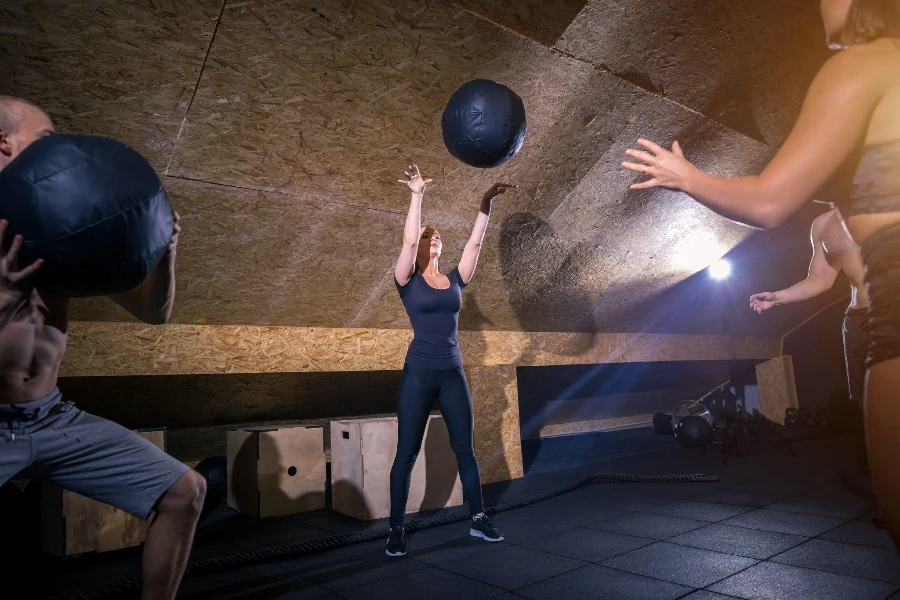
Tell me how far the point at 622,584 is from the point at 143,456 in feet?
6.99

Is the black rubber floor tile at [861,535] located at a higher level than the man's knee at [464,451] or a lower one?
lower

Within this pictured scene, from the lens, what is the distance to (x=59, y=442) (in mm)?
1684

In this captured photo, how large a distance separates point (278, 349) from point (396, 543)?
2.11 metres

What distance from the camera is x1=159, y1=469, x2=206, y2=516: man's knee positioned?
1.79 meters

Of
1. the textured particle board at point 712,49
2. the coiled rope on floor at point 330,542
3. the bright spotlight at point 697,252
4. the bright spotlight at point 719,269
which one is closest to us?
the coiled rope on floor at point 330,542

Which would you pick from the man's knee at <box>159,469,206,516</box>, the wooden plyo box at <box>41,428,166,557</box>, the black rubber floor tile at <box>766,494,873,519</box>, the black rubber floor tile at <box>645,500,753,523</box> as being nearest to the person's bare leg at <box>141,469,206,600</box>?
the man's knee at <box>159,469,206,516</box>

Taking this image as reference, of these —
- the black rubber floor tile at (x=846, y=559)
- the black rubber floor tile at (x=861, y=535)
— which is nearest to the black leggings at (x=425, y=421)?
the black rubber floor tile at (x=846, y=559)

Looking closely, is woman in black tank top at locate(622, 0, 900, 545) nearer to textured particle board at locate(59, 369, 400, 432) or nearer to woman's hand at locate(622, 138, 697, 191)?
woman's hand at locate(622, 138, 697, 191)

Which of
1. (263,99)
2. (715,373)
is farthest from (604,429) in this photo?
(263,99)

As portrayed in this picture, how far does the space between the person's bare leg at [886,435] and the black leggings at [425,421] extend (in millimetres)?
2399

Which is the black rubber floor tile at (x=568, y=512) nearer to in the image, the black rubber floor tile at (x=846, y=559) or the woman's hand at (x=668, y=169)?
the black rubber floor tile at (x=846, y=559)

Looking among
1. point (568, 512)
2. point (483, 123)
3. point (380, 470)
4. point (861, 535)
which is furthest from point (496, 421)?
point (483, 123)

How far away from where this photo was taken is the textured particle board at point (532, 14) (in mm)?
3193

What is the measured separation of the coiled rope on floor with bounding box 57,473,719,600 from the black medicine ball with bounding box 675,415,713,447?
1.56m
